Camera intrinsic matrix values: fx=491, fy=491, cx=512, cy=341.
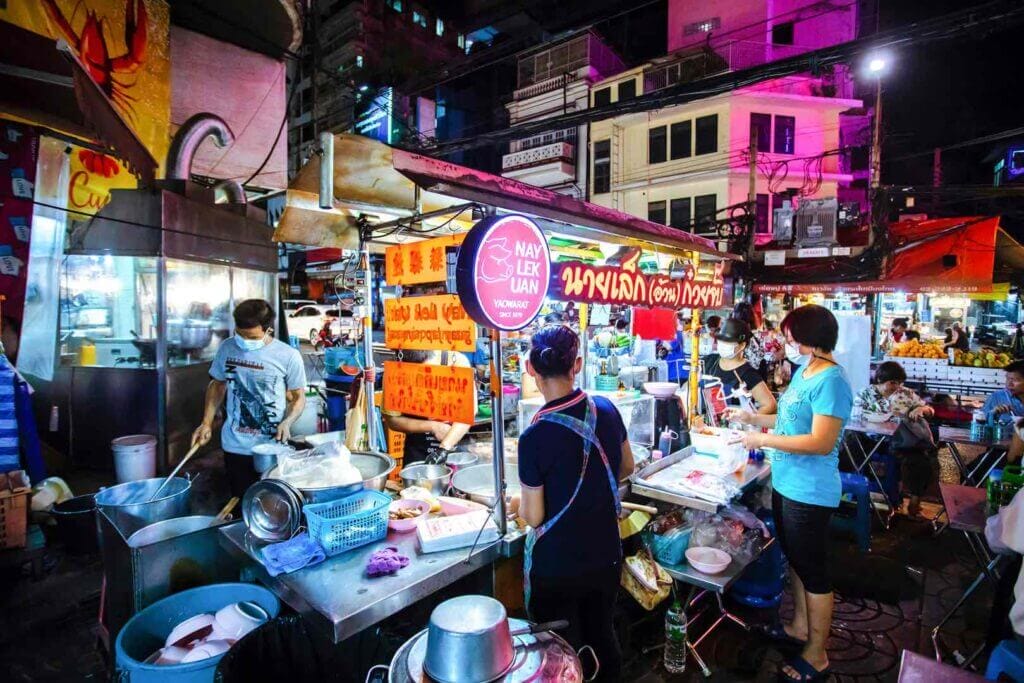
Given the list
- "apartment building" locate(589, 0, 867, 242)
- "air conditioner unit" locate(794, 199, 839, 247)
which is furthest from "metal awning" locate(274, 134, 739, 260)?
"apartment building" locate(589, 0, 867, 242)

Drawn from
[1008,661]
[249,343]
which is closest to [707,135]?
[249,343]

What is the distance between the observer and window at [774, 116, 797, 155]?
21797 millimetres

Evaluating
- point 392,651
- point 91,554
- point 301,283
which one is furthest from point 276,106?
point 301,283

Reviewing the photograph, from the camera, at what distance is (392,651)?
2.72 m

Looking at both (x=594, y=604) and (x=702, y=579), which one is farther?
(x=702, y=579)

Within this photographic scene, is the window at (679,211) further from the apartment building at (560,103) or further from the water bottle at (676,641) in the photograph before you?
the water bottle at (676,641)

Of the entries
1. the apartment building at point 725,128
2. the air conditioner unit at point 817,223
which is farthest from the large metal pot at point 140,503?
the apartment building at point 725,128

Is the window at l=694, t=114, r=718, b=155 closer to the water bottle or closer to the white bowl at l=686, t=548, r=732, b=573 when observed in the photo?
the white bowl at l=686, t=548, r=732, b=573

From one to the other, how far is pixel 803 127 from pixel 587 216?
23685 mm

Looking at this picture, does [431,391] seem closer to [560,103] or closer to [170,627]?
[170,627]

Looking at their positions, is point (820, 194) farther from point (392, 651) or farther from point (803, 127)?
point (392, 651)

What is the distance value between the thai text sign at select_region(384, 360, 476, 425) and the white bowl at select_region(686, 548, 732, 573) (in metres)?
2.04

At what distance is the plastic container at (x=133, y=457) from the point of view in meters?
6.12

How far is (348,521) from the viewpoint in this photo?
2.64m
